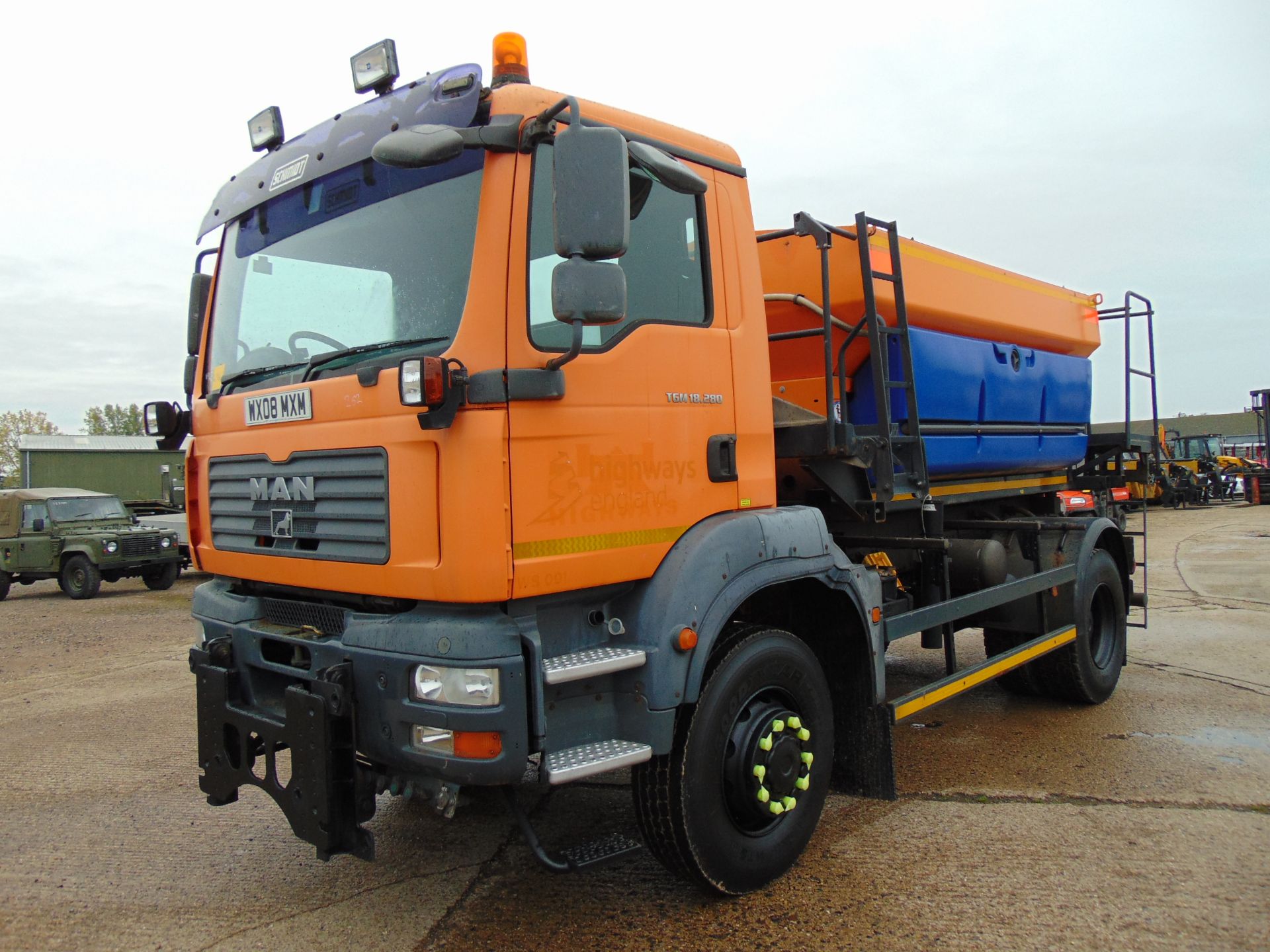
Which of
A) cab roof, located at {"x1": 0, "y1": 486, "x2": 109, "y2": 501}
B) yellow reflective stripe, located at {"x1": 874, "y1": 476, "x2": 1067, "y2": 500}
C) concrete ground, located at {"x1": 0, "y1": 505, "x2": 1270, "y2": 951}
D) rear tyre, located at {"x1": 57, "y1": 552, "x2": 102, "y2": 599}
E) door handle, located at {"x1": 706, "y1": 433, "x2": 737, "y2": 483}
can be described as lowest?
concrete ground, located at {"x1": 0, "y1": 505, "x2": 1270, "y2": 951}

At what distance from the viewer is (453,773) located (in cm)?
275

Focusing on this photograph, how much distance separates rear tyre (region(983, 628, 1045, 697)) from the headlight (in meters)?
3.94

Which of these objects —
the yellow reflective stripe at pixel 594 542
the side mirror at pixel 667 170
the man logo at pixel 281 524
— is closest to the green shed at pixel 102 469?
the man logo at pixel 281 524

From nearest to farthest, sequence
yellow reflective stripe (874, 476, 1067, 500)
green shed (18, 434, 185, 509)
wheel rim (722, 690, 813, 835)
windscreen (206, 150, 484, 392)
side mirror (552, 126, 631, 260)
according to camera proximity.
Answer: side mirror (552, 126, 631, 260)
windscreen (206, 150, 484, 392)
wheel rim (722, 690, 813, 835)
yellow reflective stripe (874, 476, 1067, 500)
green shed (18, 434, 185, 509)

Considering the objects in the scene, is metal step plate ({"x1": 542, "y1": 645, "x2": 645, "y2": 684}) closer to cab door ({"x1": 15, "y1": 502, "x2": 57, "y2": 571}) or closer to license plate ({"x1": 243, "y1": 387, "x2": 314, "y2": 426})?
license plate ({"x1": 243, "y1": 387, "x2": 314, "y2": 426})

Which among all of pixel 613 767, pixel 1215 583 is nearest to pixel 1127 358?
pixel 613 767

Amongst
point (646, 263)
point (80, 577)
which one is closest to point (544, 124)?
point (646, 263)

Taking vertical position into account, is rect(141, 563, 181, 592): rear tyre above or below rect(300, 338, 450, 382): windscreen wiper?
below

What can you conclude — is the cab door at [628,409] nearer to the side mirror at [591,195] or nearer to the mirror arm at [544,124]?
the mirror arm at [544,124]

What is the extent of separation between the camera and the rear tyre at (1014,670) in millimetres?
5820

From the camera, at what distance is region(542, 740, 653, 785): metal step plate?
8.91 ft

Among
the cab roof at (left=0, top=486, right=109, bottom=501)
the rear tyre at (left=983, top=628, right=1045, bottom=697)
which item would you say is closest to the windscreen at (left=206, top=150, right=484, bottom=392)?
the rear tyre at (left=983, top=628, right=1045, bottom=697)

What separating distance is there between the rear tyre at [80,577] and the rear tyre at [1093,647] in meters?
14.2

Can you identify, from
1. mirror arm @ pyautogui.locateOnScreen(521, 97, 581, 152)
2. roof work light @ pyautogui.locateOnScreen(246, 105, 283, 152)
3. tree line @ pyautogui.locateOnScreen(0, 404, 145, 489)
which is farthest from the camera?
tree line @ pyautogui.locateOnScreen(0, 404, 145, 489)
